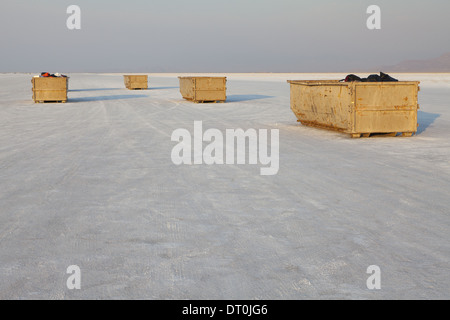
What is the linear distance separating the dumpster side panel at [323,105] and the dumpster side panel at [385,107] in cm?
29

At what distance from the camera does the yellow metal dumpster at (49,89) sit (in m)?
23.3

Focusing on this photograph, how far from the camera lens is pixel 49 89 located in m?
23.6

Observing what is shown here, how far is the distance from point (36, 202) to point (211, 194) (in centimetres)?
213

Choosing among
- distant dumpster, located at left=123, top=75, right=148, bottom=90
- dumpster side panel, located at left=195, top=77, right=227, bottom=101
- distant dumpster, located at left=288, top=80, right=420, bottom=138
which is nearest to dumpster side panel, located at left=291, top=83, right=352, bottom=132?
distant dumpster, located at left=288, top=80, right=420, bottom=138

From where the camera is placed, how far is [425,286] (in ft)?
10.9

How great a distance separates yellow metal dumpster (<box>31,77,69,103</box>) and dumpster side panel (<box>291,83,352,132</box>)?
14137mm

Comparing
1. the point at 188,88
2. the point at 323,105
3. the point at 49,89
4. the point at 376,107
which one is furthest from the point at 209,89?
the point at 376,107

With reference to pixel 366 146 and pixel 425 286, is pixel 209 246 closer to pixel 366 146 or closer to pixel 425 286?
pixel 425 286

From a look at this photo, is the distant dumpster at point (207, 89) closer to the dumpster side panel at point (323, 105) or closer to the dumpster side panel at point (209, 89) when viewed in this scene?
the dumpster side panel at point (209, 89)

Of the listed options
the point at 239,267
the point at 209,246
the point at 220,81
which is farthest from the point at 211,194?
the point at 220,81

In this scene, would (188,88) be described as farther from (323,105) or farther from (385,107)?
(385,107)

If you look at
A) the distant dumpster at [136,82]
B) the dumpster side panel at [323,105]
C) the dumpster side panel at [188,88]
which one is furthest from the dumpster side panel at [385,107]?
the distant dumpster at [136,82]

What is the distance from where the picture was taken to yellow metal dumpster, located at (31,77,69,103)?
23.3 metres

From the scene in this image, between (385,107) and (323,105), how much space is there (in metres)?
1.74
